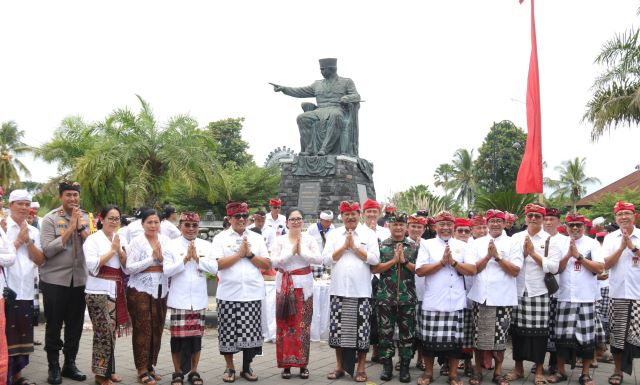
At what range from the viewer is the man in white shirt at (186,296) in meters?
5.85

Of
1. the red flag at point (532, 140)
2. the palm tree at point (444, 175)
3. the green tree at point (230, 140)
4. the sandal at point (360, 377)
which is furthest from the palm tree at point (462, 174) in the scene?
the sandal at point (360, 377)

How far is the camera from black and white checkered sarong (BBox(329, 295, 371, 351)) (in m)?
6.21

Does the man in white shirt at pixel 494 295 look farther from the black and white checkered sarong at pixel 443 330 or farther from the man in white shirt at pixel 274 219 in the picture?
the man in white shirt at pixel 274 219

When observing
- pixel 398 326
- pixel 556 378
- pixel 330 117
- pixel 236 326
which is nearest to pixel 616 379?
pixel 556 378

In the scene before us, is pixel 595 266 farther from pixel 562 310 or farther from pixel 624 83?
pixel 624 83

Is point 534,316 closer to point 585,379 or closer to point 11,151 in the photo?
point 585,379

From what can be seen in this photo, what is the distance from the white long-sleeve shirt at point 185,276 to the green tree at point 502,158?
1418 inches

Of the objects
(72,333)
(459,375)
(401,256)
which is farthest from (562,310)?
(72,333)

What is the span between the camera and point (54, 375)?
19.3ft

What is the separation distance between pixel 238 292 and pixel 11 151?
44460 mm

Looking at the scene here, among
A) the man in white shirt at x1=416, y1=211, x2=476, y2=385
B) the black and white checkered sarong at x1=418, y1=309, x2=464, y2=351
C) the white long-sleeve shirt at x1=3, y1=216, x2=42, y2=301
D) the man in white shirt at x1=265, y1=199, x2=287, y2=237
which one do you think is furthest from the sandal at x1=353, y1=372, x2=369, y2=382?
the man in white shirt at x1=265, y1=199, x2=287, y2=237

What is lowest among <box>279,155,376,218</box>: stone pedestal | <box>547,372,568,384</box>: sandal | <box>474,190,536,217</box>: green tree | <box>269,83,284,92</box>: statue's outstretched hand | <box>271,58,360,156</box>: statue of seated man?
<box>547,372,568,384</box>: sandal

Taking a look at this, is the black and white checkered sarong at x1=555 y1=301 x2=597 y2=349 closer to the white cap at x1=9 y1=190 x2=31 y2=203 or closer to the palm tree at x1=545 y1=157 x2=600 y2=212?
the white cap at x1=9 y1=190 x2=31 y2=203

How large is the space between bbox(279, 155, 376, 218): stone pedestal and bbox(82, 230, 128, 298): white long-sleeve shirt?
1043 centimetres
